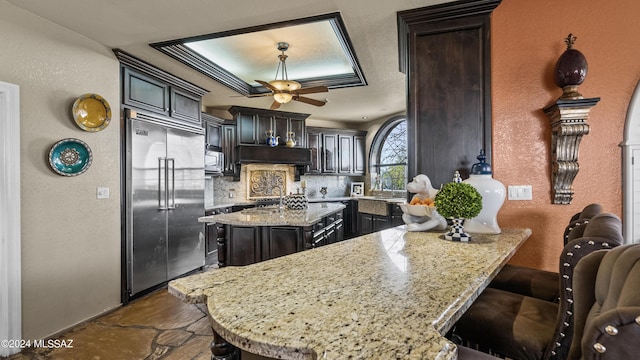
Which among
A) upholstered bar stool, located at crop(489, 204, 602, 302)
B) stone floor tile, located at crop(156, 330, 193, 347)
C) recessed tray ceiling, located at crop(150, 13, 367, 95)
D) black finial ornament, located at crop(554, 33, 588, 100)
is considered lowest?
stone floor tile, located at crop(156, 330, 193, 347)

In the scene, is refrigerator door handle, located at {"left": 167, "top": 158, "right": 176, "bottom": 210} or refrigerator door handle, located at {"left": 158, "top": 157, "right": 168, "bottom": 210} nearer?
refrigerator door handle, located at {"left": 158, "top": 157, "right": 168, "bottom": 210}

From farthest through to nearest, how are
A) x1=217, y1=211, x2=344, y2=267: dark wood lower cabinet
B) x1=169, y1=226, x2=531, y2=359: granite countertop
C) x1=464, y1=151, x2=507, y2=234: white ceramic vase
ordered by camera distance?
x1=217, y1=211, x2=344, y2=267: dark wood lower cabinet, x1=464, y1=151, x2=507, y2=234: white ceramic vase, x1=169, y1=226, x2=531, y2=359: granite countertop

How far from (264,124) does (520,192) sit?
4.50m

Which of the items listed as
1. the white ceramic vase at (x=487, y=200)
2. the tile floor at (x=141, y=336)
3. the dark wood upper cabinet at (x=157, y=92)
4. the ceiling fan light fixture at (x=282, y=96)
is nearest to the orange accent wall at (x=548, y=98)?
the white ceramic vase at (x=487, y=200)

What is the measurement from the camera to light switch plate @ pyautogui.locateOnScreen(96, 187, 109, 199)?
9.39 feet


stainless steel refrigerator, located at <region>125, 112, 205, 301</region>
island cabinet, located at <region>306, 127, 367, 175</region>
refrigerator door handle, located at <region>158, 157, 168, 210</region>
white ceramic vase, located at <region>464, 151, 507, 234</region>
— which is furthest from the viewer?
island cabinet, located at <region>306, 127, 367, 175</region>

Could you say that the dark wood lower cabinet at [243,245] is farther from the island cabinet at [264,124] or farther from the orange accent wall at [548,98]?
the island cabinet at [264,124]

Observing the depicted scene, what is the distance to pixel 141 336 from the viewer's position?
247 cm

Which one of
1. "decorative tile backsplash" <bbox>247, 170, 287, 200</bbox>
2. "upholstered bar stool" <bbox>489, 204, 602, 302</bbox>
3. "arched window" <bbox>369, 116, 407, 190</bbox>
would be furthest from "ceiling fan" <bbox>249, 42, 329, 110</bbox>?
"arched window" <bbox>369, 116, 407, 190</bbox>

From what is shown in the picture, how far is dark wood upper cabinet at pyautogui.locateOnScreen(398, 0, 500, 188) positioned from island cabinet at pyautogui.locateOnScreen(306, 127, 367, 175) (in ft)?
13.4

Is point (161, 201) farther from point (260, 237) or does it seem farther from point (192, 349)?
point (192, 349)

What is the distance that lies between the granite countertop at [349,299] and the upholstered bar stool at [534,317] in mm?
208

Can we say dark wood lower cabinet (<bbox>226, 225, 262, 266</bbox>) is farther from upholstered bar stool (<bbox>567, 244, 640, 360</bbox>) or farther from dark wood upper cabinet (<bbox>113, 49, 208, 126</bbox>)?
upholstered bar stool (<bbox>567, 244, 640, 360</bbox>)

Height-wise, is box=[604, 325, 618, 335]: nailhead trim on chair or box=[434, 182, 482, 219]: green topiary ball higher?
box=[434, 182, 482, 219]: green topiary ball
